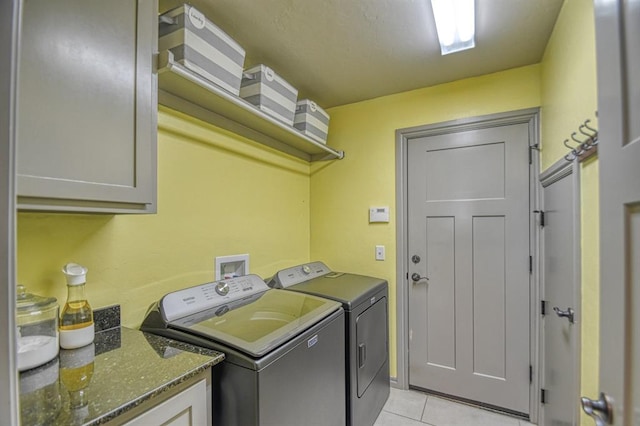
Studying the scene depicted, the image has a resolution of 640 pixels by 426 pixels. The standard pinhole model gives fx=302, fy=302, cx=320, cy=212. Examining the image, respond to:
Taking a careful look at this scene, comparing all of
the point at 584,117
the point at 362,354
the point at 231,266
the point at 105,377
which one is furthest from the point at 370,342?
the point at 584,117

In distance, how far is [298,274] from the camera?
2248 mm

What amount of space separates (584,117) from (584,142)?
0.47 feet

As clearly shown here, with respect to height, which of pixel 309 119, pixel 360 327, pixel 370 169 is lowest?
pixel 360 327

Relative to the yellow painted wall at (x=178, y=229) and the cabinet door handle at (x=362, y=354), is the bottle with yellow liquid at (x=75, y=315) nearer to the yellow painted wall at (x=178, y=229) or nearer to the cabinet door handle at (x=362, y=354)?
the yellow painted wall at (x=178, y=229)

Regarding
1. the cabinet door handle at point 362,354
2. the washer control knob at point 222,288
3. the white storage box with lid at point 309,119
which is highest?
the white storage box with lid at point 309,119

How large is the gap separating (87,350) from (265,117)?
55.1 inches

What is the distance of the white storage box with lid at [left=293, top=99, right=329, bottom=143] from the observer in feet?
7.52

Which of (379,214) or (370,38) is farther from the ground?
(370,38)

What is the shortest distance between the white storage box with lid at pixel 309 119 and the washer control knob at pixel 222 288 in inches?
49.0

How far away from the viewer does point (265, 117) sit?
1.82 meters

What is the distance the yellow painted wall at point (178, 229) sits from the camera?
3.94ft

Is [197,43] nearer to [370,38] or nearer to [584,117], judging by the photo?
[370,38]

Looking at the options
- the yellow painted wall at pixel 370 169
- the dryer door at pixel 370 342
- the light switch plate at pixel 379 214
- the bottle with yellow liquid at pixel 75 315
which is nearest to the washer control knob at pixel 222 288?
the bottle with yellow liquid at pixel 75 315

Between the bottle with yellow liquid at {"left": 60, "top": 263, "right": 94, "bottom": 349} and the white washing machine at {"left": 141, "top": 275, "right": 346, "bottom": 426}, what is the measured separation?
0.81 feet
